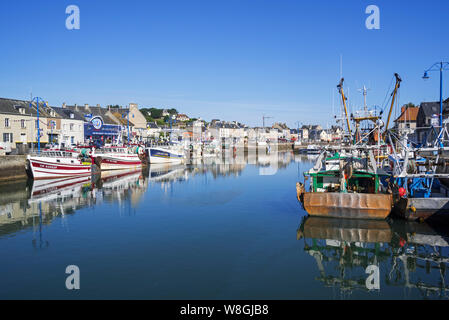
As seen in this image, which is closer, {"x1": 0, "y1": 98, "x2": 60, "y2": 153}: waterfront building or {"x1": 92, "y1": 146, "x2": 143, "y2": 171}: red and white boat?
{"x1": 0, "y1": 98, "x2": 60, "y2": 153}: waterfront building

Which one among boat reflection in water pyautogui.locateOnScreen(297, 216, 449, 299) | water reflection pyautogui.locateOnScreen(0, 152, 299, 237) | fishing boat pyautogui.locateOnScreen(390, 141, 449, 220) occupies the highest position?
fishing boat pyautogui.locateOnScreen(390, 141, 449, 220)

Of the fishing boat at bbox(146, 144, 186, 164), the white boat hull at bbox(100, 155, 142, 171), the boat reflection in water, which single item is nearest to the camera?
the boat reflection in water

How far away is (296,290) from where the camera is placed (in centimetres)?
1150

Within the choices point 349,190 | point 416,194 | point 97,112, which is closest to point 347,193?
point 349,190

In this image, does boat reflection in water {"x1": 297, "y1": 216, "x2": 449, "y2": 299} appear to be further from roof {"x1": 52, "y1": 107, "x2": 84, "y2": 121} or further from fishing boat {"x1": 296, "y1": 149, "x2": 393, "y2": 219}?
roof {"x1": 52, "y1": 107, "x2": 84, "y2": 121}

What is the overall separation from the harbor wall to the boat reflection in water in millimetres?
30366

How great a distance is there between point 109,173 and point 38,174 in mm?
9845

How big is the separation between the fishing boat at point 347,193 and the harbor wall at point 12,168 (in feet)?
97.1

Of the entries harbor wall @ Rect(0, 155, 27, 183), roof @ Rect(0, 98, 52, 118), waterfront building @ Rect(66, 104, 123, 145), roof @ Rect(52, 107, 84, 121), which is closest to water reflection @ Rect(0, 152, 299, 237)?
harbor wall @ Rect(0, 155, 27, 183)

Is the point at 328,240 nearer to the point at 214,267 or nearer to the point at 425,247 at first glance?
the point at 425,247

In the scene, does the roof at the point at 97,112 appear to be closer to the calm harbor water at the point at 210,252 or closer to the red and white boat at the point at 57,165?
the red and white boat at the point at 57,165

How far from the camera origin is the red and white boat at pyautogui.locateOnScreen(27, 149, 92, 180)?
37156mm

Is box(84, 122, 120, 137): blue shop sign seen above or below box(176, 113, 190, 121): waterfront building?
below
